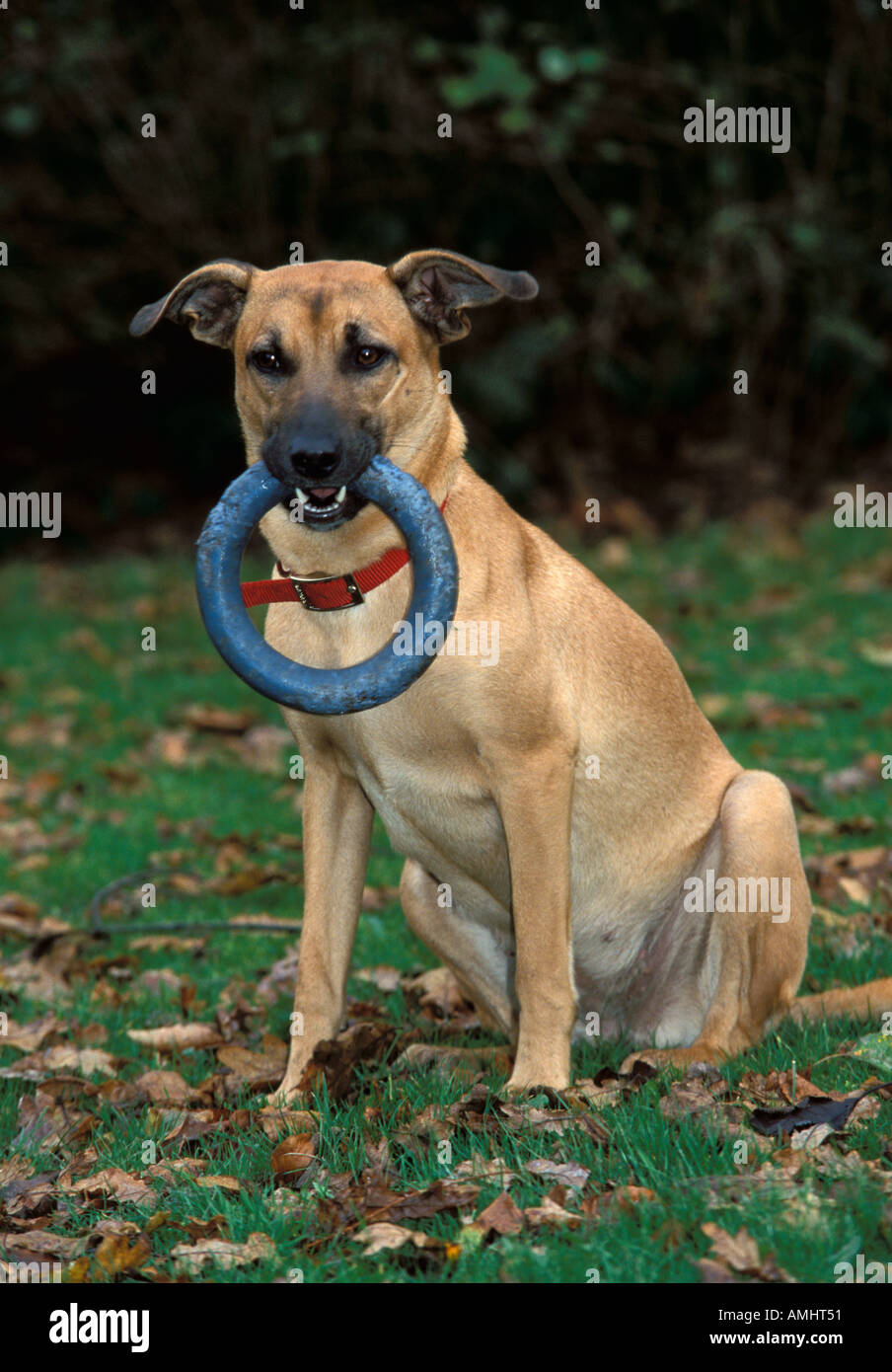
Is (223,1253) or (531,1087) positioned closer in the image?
Answer: (223,1253)

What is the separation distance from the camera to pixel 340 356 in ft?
13.0

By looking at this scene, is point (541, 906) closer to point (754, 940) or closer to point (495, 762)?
point (495, 762)

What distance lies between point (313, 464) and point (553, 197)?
11479 mm

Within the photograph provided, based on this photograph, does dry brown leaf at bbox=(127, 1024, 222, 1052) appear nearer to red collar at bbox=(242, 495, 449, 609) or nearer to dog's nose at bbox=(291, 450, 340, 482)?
red collar at bbox=(242, 495, 449, 609)

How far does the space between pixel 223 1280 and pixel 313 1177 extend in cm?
46

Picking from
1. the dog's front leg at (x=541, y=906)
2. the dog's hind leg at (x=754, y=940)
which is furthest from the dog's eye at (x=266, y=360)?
the dog's hind leg at (x=754, y=940)

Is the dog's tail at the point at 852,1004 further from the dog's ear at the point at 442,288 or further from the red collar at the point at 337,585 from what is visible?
the dog's ear at the point at 442,288

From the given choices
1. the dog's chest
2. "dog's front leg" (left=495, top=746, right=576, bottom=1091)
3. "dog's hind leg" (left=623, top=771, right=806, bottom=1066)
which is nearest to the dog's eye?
the dog's chest

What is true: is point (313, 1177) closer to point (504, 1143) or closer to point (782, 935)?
point (504, 1143)

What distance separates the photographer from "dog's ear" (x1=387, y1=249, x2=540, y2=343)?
404 cm

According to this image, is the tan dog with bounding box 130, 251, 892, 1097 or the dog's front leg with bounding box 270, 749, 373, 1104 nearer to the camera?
the tan dog with bounding box 130, 251, 892, 1097

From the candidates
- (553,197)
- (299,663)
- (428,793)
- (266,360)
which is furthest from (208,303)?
(553,197)

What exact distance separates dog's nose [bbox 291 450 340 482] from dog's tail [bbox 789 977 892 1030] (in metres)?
1.94

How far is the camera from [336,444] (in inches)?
148
